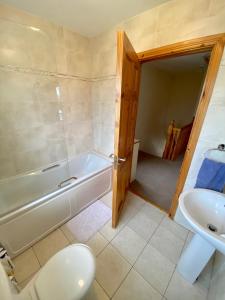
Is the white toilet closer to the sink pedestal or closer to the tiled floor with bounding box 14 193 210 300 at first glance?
the tiled floor with bounding box 14 193 210 300

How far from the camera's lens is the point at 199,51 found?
1.25m

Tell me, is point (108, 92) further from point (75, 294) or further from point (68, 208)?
point (75, 294)

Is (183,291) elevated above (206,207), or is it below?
below

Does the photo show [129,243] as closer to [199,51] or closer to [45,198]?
[45,198]

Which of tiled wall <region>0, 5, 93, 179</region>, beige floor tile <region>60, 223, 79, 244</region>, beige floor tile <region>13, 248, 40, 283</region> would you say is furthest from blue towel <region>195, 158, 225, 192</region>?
tiled wall <region>0, 5, 93, 179</region>

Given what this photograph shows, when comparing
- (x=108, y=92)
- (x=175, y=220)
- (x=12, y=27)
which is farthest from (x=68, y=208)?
(x=12, y=27)

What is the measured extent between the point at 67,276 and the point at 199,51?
2149mm

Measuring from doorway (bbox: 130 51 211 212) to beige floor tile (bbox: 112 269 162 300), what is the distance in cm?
122

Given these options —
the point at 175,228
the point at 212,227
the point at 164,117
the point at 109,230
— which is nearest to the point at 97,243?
the point at 109,230

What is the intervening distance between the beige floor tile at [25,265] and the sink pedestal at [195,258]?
1367 mm

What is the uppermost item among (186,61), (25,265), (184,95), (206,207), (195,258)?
(186,61)

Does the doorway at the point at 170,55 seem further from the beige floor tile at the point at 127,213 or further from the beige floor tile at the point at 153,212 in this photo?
the beige floor tile at the point at 153,212

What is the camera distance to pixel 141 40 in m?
1.53

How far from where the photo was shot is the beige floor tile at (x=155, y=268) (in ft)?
3.84
